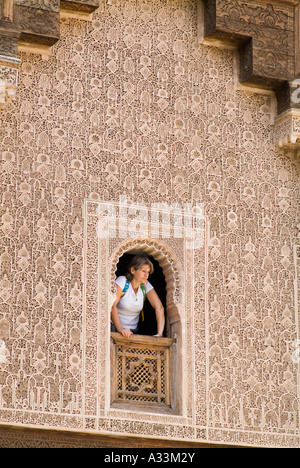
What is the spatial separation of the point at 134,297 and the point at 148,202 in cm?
81

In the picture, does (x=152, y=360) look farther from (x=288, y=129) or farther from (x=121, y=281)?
(x=288, y=129)

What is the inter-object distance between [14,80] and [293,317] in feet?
10.3

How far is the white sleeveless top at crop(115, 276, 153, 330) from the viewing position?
37.6ft

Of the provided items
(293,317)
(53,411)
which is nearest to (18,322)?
(53,411)

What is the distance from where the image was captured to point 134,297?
1150 cm

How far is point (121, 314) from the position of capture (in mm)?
11469

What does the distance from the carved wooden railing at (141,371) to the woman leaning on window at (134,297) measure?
174 millimetres

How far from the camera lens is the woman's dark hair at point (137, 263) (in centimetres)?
1148

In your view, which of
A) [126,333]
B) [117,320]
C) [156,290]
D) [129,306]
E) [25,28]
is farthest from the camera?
[156,290]

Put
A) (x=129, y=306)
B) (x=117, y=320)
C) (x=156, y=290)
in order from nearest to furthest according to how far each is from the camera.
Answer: (x=117, y=320)
(x=129, y=306)
(x=156, y=290)

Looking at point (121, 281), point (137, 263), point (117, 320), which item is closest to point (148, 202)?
point (137, 263)

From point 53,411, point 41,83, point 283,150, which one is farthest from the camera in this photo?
point 283,150

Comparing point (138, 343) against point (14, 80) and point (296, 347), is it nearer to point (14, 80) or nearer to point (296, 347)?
point (296, 347)

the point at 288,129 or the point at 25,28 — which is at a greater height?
the point at 25,28
